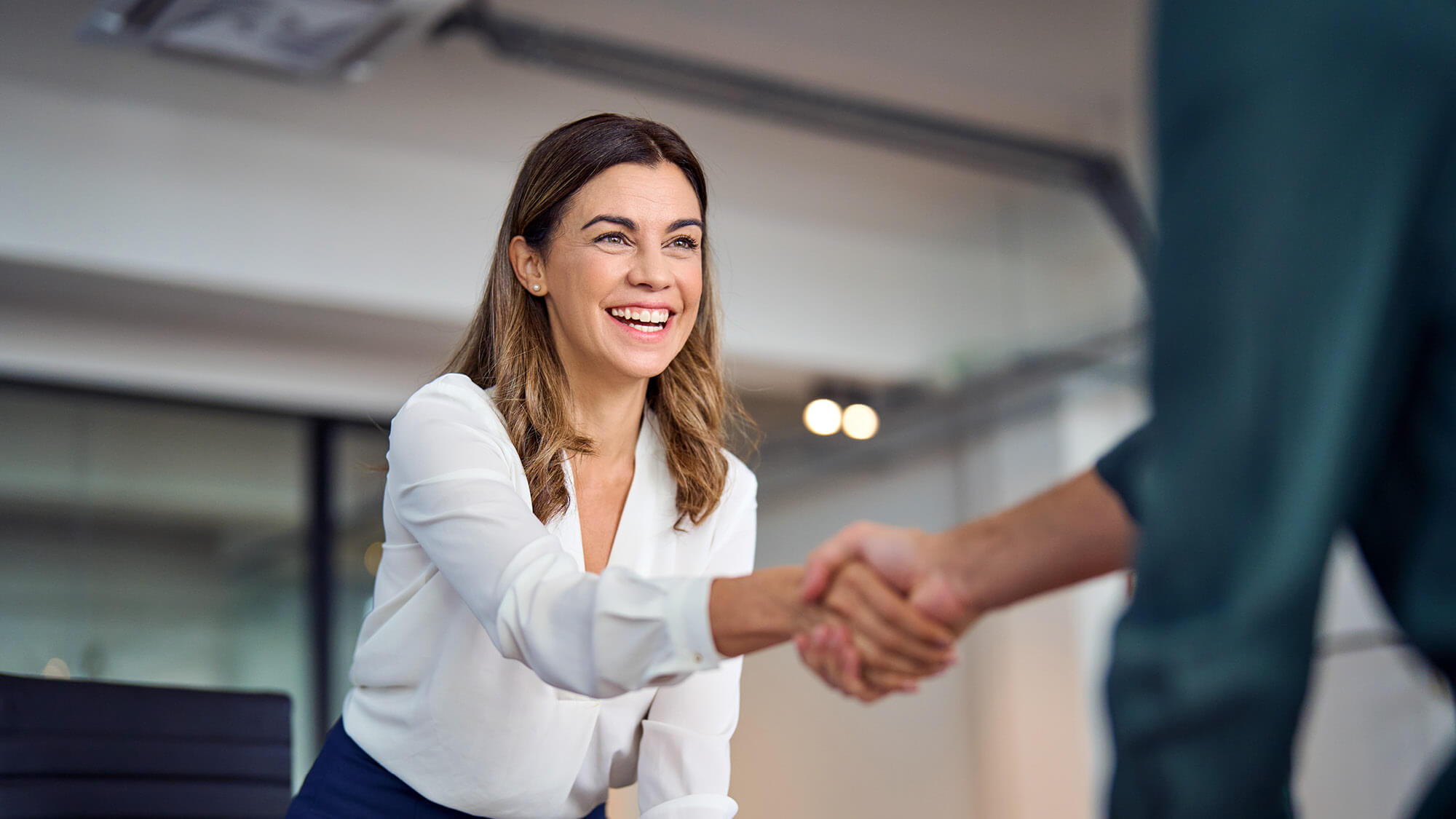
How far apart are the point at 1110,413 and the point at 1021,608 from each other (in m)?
0.95

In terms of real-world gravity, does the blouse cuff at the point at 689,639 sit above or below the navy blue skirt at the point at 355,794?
above

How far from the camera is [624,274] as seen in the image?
1.82 metres

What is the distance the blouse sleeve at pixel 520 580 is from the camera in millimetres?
1247

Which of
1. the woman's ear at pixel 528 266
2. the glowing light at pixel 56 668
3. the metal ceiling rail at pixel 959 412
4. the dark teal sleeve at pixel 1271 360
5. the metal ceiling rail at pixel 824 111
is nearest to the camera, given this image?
the dark teal sleeve at pixel 1271 360

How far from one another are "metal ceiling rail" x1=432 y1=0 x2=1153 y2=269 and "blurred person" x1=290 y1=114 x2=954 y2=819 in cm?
214

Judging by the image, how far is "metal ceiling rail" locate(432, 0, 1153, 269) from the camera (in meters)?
3.95

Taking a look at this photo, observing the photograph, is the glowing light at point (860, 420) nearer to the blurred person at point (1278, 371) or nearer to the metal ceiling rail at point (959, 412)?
the metal ceiling rail at point (959, 412)

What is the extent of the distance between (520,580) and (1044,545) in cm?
57

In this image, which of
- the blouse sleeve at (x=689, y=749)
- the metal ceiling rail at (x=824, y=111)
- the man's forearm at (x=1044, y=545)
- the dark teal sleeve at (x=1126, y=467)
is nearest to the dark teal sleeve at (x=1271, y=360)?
the dark teal sleeve at (x=1126, y=467)

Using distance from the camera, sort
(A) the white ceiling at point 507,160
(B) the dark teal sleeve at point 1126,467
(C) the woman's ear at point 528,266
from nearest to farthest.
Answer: (B) the dark teal sleeve at point 1126,467 < (C) the woman's ear at point 528,266 < (A) the white ceiling at point 507,160

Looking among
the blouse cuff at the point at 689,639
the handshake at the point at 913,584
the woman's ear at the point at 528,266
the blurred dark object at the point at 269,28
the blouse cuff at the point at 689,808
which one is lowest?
the blouse cuff at the point at 689,808

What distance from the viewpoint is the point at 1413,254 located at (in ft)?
2.07

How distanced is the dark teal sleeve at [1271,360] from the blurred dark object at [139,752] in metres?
1.67

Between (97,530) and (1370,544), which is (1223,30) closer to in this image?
(1370,544)
